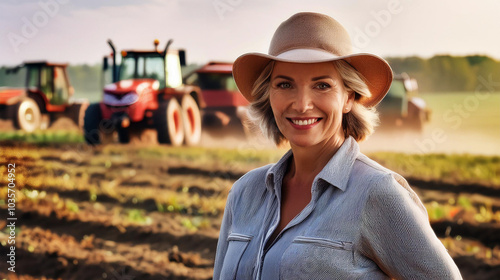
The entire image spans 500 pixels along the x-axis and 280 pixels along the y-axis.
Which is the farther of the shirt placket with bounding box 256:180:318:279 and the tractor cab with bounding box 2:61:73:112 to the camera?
the tractor cab with bounding box 2:61:73:112

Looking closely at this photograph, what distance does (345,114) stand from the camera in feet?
4.87

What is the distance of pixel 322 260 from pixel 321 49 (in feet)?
1.44

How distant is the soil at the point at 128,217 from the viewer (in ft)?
14.2

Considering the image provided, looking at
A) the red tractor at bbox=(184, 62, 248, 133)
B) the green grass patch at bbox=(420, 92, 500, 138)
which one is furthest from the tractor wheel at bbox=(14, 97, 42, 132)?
the green grass patch at bbox=(420, 92, 500, 138)

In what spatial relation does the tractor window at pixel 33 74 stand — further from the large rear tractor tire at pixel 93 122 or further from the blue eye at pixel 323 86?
the blue eye at pixel 323 86

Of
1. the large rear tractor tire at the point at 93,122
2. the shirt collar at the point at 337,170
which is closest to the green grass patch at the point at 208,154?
the large rear tractor tire at the point at 93,122

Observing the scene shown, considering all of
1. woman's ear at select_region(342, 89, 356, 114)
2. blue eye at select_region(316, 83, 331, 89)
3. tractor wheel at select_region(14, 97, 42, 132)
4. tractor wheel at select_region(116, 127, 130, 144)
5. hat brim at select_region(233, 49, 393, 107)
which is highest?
hat brim at select_region(233, 49, 393, 107)

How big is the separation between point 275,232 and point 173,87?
3721 millimetres

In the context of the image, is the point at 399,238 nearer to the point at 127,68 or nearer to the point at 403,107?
the point at 403,107

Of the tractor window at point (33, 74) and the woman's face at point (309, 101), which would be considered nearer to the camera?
the woman's face at point (309, 101)

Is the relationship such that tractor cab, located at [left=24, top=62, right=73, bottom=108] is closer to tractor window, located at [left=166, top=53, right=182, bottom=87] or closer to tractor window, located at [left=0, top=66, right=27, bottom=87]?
tractor window, located at [left=0, top=66, right=27, bottom=87]

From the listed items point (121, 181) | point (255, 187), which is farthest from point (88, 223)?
point (255, 187)

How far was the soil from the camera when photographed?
4316mm

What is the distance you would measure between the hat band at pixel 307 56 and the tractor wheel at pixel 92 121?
3.87 m
